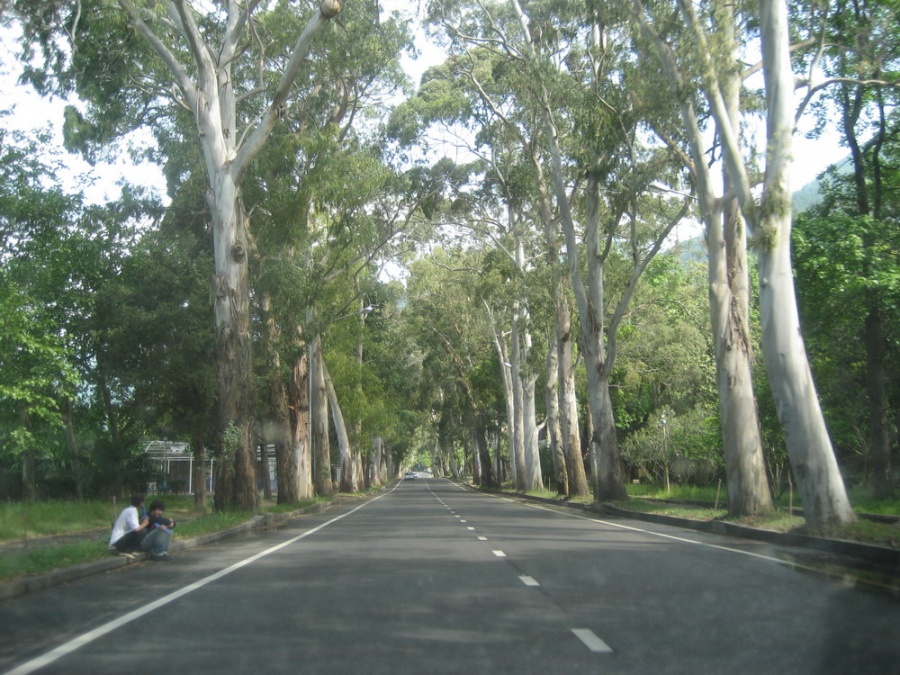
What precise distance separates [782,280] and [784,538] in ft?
14.9

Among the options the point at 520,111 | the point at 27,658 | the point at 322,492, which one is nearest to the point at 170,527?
the point at 27,658

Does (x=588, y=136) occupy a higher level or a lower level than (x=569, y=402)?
higher

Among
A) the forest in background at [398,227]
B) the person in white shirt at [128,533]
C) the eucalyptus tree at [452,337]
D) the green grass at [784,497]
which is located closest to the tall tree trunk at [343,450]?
the forest in background at [398,227]

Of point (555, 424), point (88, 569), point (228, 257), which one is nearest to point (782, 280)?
point (88, 569)

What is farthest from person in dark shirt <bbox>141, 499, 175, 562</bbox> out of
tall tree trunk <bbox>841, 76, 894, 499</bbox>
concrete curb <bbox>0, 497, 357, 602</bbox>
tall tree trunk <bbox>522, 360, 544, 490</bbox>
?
tall tree trunk <bbox>522, 360, 544, 490</bbox>

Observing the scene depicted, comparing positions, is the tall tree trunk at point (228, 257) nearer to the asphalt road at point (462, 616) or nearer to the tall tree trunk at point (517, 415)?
the asphalt road at point (462, 616)

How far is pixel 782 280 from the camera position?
16156mm

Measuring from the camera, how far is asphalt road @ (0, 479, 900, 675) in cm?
657

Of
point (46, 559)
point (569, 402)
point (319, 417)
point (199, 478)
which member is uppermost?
point (319, 417)

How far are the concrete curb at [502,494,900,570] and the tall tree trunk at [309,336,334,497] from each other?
619 inches

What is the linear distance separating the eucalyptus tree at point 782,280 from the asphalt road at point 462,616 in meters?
2.03

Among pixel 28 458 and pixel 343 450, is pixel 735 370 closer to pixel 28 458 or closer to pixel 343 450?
pixel 28 458

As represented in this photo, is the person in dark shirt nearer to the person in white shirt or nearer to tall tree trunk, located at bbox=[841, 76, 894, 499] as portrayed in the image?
the person in white shirt

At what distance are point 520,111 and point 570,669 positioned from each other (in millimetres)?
28169
